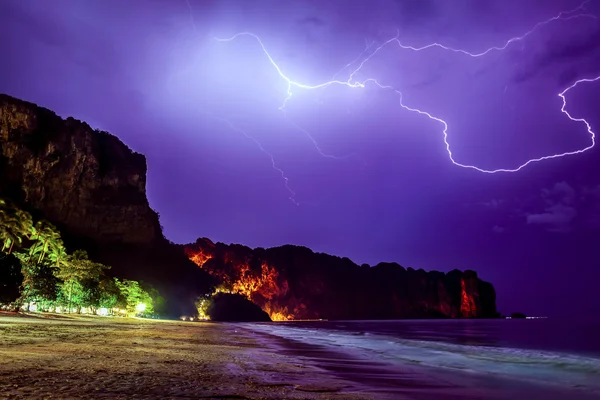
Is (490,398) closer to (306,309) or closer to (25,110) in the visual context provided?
(25,110)

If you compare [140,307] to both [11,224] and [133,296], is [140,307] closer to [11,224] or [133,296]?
[133,296]

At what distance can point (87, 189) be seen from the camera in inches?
3546

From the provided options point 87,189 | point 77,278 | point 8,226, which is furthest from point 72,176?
point 8,226

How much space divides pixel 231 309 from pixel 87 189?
6325 cm

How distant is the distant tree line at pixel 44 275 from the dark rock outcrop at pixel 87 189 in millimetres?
26824

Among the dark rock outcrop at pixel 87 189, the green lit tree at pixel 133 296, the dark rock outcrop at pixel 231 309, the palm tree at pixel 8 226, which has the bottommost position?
the dark rock outcrop at pixel 231 309

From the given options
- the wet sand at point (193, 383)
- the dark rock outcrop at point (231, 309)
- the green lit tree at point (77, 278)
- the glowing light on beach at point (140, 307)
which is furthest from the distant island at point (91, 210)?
the wet sand at point (193, 383)

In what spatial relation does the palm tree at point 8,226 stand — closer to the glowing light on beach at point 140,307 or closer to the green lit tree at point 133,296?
the green lit tree at point 133,296

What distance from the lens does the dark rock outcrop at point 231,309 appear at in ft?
429

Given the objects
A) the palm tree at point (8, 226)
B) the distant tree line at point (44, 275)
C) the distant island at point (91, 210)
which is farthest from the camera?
the distant island at point (91, 210)

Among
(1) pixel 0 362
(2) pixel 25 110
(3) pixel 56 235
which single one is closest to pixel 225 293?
(2) pixel 25 110

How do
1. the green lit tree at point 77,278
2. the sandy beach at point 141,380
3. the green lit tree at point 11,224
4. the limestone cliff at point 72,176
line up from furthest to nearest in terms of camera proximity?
the limestone cliff at point 72,176 < the green lit tree at point 77,278 < the green lit tree at point 11,224 < the sandy beach at point 141,380

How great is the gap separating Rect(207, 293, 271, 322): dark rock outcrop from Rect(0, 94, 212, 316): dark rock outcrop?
1882 centimetres

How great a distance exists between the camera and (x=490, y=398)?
26.8ft
